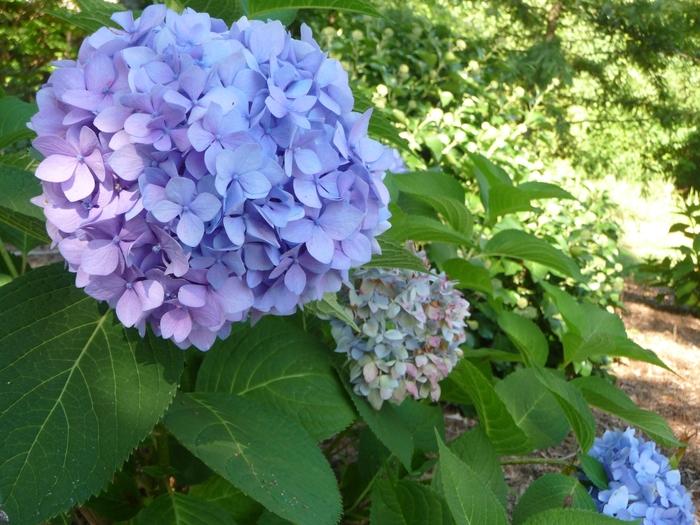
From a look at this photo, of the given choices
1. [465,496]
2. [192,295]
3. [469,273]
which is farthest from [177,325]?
[469,273]

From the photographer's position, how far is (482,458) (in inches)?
56.2

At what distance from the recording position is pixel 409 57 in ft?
12.3

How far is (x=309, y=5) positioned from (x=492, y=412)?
758 mm

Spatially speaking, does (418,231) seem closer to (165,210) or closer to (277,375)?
(277,375)

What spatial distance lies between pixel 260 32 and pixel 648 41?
5.10m

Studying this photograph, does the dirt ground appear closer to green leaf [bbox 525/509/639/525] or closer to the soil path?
the soil path

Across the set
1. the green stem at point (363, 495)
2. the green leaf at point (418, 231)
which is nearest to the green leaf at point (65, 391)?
the green leaf at point (418, 231)

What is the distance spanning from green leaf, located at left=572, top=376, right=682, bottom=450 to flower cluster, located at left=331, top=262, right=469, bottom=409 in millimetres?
432

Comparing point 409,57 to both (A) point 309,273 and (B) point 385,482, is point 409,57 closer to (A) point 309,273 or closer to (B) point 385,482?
(B) point 385,482

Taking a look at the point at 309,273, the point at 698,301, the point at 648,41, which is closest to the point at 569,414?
the point at 309,273

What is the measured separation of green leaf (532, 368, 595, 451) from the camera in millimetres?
1353

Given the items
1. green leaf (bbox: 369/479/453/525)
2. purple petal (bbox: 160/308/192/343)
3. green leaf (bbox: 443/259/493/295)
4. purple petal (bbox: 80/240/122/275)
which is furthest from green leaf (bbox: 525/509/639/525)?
green leaf (bbox: 443/259/493/295)

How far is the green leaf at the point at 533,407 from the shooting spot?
163 cm

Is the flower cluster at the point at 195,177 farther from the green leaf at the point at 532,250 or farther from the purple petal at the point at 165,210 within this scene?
the green leaf at the point at 532,250
